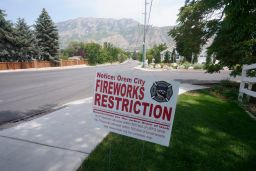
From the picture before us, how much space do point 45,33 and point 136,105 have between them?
129 feet

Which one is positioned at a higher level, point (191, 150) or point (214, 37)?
point (214, 37)

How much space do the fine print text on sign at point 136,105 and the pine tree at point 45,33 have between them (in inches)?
1494

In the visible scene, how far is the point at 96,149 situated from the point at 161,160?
1.26 metres

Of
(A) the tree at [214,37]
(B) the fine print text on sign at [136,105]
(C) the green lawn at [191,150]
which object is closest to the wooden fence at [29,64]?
(A) the tree at [214,37]

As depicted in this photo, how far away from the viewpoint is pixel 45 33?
37969 millimetres

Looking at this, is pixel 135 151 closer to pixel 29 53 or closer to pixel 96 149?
pixel 96 149

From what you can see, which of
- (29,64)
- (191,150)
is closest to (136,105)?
(191,150)

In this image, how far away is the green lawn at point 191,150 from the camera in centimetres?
350

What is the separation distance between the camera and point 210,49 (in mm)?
10891

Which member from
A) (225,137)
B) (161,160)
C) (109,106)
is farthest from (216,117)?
(109,106)

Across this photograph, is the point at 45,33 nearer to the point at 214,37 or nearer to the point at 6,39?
the point at 6,39

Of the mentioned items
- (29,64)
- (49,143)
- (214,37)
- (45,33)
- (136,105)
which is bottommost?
(49,143)

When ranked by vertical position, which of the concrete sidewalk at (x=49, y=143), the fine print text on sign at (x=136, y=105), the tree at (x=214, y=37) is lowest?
the concrete sidewalk at (x=49, y=143)

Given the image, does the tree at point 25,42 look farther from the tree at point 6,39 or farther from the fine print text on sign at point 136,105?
the fine print text on sign at point 136,105
